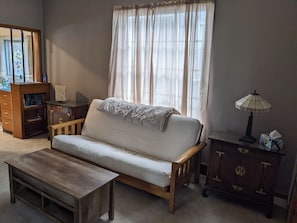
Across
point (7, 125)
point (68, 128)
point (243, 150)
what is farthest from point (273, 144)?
point (7, 125)

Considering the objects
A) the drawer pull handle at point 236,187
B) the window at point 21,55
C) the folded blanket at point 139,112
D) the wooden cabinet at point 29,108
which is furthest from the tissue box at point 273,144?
the window at point 21,55

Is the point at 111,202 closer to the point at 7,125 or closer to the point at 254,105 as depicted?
the point at 254,105

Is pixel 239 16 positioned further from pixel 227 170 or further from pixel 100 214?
pixel 100 214

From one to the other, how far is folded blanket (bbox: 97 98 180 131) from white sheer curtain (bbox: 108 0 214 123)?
28cm

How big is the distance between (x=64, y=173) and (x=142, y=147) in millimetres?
1078

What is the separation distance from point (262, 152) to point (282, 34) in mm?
1230

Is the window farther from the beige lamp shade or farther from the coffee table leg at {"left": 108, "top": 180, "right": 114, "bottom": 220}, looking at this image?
the beige lamp shade

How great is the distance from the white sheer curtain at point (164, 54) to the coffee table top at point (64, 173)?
1418 mm

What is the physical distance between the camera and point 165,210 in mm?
2375

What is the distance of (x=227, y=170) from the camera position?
2.52 metres

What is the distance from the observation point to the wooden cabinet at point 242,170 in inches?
90.5

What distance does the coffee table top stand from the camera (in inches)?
74.6

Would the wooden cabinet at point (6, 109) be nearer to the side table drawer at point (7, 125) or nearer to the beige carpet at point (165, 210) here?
the side table drawer at point (7, 125)

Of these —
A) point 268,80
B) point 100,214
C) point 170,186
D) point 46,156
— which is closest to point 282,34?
point 268,80
